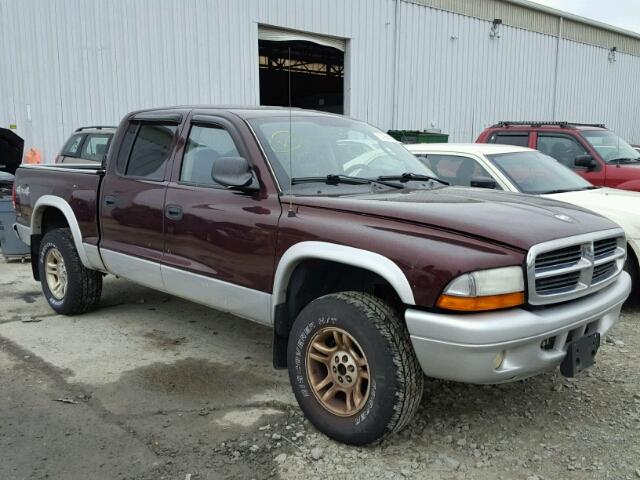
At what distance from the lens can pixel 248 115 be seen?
395 centimetres

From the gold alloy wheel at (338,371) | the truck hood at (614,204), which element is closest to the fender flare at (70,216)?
the gold alloy wheel at (338,371)

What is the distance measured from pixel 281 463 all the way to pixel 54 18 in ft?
36.8

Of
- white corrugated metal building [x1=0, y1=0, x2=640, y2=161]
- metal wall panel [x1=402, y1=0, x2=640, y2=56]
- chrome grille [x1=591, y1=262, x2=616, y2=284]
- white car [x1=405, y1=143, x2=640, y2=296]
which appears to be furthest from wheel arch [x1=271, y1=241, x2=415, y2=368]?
metal wall panel [x1=402, y1=0, x2=640, y2=56]

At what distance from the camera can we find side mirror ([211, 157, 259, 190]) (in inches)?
136

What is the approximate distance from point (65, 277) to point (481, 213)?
13.0ft

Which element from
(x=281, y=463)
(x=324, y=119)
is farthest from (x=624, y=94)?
(x=281, y=463)

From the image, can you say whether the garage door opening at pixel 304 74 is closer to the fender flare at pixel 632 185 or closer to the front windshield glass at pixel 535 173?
the fender flare at pixel 632 185

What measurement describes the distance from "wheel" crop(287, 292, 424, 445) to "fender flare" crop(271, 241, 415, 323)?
0.68 feet

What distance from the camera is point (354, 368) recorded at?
3.02m

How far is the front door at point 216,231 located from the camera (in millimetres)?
3484

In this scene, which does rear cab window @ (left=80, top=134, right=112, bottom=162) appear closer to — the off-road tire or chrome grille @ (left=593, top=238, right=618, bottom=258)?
the off-road tire

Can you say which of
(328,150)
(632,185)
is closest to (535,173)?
(632,185)

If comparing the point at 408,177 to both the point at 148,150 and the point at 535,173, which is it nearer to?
the point at 148,150

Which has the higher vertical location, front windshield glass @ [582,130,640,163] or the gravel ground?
front windshield glass @ [582,130,640,163]
